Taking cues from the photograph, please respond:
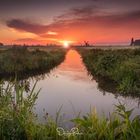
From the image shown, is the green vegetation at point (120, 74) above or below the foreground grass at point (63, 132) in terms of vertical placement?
below

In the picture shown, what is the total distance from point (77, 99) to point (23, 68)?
40.8 ft

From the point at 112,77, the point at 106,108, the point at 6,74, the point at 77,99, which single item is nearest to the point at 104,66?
the point at 112,77

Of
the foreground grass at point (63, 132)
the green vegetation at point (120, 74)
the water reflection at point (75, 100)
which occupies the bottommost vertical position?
the water reflection at point (75, 100)

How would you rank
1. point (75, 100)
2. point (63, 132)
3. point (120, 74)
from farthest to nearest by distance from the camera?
point (120, 74), point (75, 100), point (63, 132)

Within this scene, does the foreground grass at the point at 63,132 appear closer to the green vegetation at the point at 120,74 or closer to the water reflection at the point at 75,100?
the water reflection at the point at 75,100

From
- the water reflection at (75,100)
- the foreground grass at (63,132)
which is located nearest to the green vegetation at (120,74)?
the water reflection at (75,100)

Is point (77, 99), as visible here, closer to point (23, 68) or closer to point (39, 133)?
point (39, 133)

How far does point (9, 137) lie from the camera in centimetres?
583

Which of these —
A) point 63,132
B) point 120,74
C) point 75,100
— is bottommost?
point 75,100

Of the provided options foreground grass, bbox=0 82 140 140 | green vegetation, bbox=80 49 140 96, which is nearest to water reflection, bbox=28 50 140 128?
green vegetation, bbox=80 49 140 96

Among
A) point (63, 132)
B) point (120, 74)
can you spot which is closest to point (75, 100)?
point (120, 74)

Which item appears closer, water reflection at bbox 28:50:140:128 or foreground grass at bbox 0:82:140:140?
foreground grass at bbox 0:82:140:140

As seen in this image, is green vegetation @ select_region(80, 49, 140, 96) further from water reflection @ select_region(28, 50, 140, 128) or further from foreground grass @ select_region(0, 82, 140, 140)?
foreground grass @ select_region(0, 82, 140, 140)

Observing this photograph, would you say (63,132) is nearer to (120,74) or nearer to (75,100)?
(75,100)
